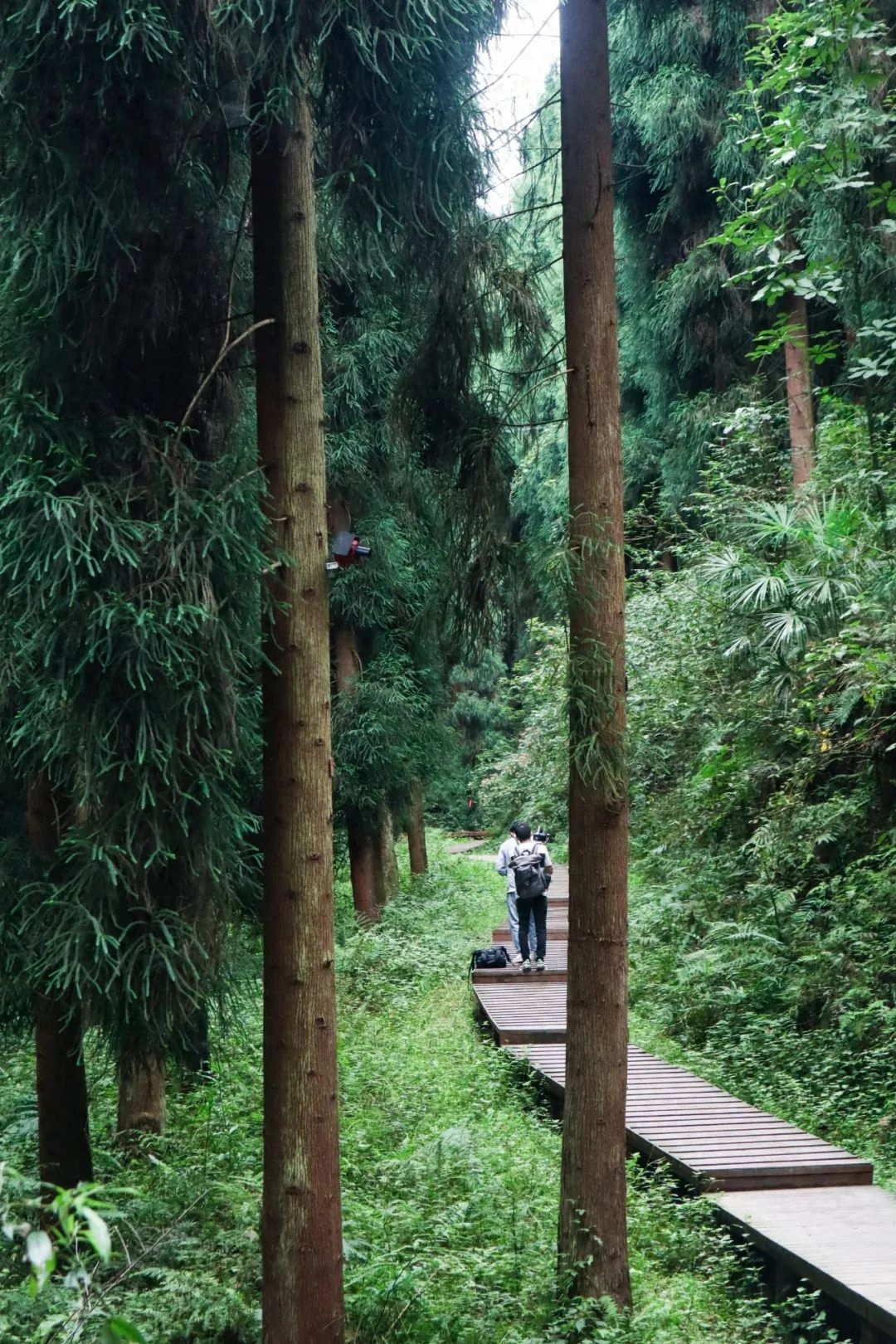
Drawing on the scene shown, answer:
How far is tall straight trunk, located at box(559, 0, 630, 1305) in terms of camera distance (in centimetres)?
611

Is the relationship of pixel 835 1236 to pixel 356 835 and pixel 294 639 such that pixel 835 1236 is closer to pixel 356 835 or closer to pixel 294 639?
pixel 294 639

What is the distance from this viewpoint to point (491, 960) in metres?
14.7

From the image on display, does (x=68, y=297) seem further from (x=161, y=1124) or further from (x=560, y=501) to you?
(x=560, y=501)

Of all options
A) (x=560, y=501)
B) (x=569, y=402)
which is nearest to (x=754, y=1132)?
(x=569, y=402)

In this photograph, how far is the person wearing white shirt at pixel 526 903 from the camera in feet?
44.7

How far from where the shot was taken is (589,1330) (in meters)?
5.74

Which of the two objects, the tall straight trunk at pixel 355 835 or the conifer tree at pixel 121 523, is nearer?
the conifer tree at pixel 121 523

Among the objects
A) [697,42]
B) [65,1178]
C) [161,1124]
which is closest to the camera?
[65,1178]

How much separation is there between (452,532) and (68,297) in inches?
103

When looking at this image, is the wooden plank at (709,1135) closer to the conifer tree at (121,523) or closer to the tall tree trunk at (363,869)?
the conifer tree at (121,523)

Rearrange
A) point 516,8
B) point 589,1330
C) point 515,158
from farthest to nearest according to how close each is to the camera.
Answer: point 515,158 → point 516,8 → point 589,1330

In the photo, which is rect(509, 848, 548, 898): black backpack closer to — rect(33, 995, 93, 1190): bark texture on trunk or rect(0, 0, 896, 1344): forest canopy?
rect(0, 0, 896, 1344): forest canopy

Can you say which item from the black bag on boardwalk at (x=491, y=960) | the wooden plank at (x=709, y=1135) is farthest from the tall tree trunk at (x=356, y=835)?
the wooden plank at (x=709, y=1135)

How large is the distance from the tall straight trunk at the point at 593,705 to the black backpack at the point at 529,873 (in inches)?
280
